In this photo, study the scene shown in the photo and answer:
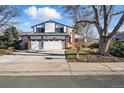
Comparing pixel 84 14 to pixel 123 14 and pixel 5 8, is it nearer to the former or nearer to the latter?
pixel 123 14

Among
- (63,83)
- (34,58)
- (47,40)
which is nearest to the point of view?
(63,83)

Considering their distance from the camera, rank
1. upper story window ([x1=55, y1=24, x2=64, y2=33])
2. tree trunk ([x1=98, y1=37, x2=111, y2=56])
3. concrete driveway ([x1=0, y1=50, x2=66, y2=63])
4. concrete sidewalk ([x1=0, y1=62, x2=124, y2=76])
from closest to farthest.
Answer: concrete sidewalk ([x1=0, y1=62, x2=124, y2=76]) → concrete driveway ([x1=0, y1=50, x2=66, y2=63]) → tree trunk ([x1=98, y1=37, x2=111, y2=56]) → upper story window ([x1=55, y1=24, x2=64, y2=33])

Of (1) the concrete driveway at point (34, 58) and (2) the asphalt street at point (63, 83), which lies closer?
(2) the asphalt street at point (63, 83)

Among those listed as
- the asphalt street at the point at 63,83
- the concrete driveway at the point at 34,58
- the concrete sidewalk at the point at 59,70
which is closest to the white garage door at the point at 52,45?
the concrete driveway at the point at 34,58

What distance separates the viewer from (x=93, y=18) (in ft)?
93.0

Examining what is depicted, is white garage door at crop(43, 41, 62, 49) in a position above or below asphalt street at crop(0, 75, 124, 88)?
above

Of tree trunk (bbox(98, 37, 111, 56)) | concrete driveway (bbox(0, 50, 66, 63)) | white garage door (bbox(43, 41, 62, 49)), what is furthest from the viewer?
white garage door (bbox(43, 41, 62, 49))

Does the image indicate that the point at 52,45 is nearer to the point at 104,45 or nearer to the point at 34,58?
the point at 34,58

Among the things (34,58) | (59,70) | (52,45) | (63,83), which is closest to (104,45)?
(34,58)

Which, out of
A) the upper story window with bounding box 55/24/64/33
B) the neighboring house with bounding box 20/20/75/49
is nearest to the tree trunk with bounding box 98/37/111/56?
the neighboring house with bounding box 20/20/75/49

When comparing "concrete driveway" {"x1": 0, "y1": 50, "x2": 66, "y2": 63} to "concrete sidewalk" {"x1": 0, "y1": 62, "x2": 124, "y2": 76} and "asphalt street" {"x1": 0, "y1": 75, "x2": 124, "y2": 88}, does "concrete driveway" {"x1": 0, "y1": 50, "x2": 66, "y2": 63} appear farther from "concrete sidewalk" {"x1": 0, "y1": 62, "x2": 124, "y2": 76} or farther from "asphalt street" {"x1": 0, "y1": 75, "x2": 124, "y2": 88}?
"asphalt street" {"x1": 0, "y1": 75, "x2": 124, "y2": 88}

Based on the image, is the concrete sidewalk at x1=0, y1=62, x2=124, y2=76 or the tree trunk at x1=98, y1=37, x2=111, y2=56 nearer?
the concrete sidewalk at x1=0, y1=62, x2=124, y2=76

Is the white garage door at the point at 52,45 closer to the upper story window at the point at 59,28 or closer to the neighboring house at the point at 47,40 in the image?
the neighboring house at the point at 47,40
